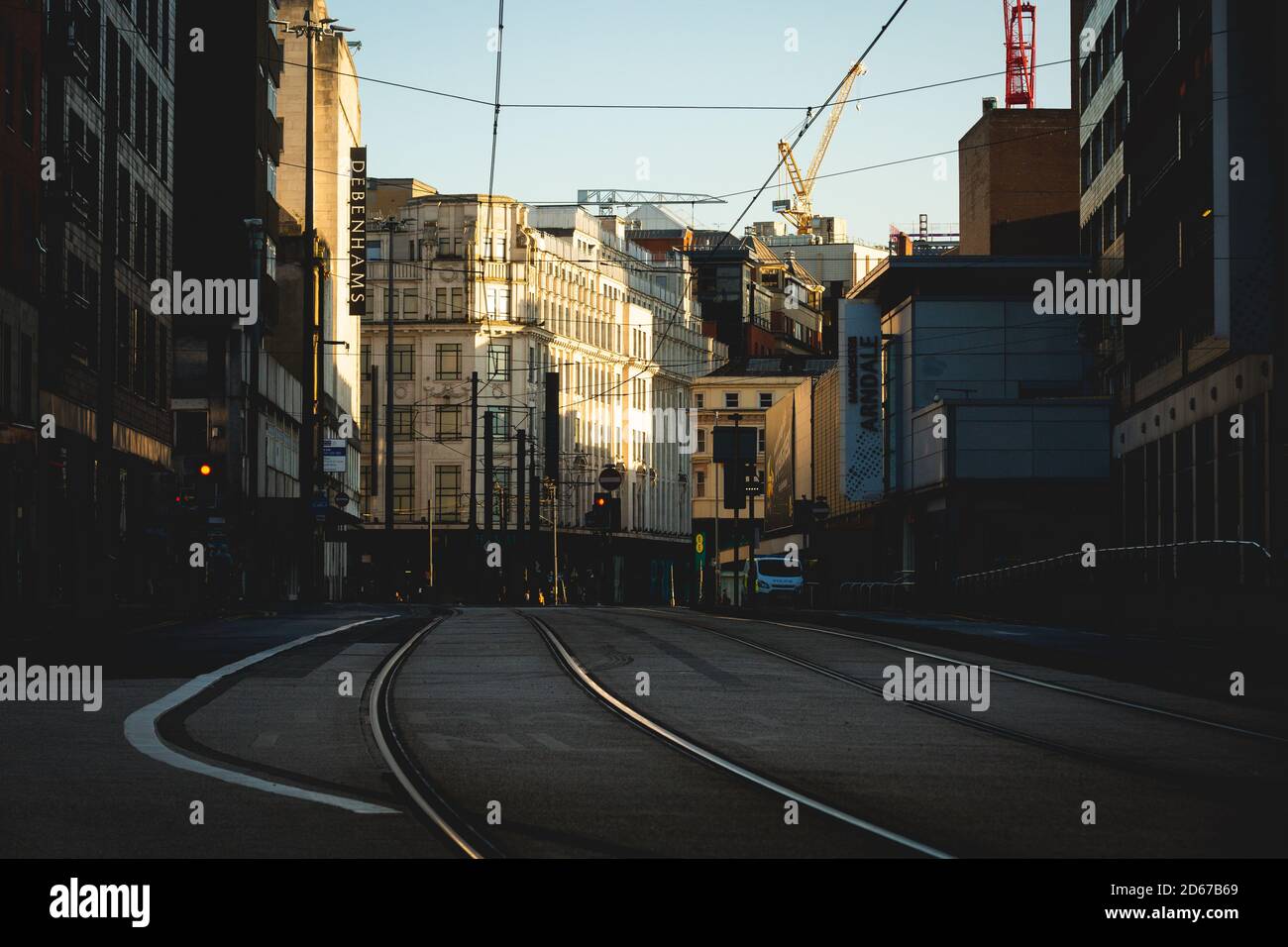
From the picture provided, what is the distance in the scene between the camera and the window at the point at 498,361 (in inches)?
5197

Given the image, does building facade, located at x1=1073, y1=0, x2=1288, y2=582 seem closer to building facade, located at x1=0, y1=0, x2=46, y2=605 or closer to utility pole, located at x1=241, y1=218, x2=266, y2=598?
utility pole, located at x1=241, y1=218, x2=266, y2=598

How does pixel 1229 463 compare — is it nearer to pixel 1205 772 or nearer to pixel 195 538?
pixel 195 538

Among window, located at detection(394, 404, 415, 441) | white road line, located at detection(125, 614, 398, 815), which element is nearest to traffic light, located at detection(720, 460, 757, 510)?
white road line, located at detection(125, 614, 398, 815)

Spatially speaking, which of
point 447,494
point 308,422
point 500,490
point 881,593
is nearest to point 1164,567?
point 308,422

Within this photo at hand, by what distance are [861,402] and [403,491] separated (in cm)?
4462

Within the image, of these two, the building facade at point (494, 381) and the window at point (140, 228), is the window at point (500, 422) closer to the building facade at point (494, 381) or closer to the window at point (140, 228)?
the building facade at point (494, 381)

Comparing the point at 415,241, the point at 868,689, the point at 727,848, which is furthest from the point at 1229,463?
the point at 415,241

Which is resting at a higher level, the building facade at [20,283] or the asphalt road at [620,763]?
the building facade at [20,283]

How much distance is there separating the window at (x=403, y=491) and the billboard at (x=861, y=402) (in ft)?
139

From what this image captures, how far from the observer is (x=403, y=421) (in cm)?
13050

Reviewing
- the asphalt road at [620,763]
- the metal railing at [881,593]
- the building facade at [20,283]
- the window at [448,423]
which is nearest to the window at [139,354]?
the building facade at [20,283]

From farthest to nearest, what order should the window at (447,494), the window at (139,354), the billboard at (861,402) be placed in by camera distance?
the window at (447,494)
the billboard at (861,402)
the window at (139,354)

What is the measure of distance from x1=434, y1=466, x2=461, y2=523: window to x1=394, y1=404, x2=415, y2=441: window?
304 centimetres

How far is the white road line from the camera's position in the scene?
11.3 meters
